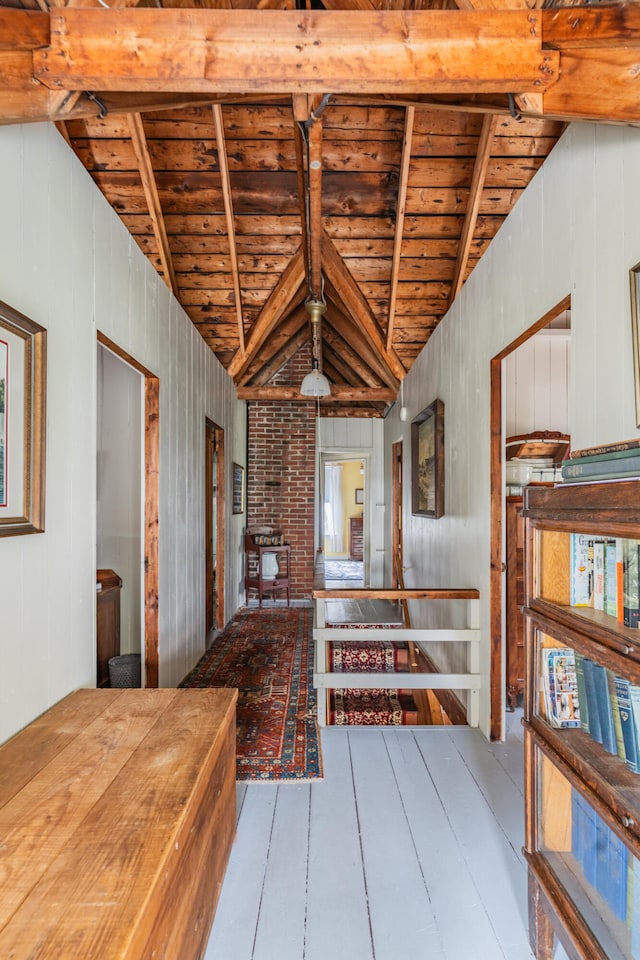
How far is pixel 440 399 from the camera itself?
156 inches

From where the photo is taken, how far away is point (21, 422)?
5.53 feet

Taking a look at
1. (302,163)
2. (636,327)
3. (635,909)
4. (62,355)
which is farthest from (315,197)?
(635,909)

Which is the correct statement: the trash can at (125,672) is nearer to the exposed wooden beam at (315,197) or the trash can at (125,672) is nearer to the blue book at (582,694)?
the blue book at (582,694)

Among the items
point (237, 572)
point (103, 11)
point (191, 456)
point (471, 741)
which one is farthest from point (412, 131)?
point (237, 572)

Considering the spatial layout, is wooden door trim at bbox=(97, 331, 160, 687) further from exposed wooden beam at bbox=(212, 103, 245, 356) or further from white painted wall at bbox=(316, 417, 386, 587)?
white painted wall at bbox=(316, 417, 386, 587)

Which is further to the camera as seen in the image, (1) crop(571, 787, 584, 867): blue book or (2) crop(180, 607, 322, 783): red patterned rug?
(2) crop(180, 607, 322, 783): red patterned rug

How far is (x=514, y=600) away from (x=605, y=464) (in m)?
2.25

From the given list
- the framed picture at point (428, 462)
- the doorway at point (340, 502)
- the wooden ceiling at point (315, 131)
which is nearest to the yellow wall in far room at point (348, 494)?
the doorway at point (340, 502)

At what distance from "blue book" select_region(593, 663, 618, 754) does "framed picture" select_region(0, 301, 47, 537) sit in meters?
1.69

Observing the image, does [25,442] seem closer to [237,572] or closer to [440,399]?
[440,399]

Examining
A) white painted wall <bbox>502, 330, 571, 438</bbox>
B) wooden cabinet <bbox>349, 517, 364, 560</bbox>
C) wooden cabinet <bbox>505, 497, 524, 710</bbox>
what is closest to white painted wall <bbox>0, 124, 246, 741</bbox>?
wooden cabinet <bbox>505, 497, 524, 710</bbox>

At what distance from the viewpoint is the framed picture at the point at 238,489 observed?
6065 mm

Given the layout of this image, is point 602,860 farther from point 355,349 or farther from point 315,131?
point 355,349

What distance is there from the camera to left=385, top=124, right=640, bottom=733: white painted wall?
5.40ft
